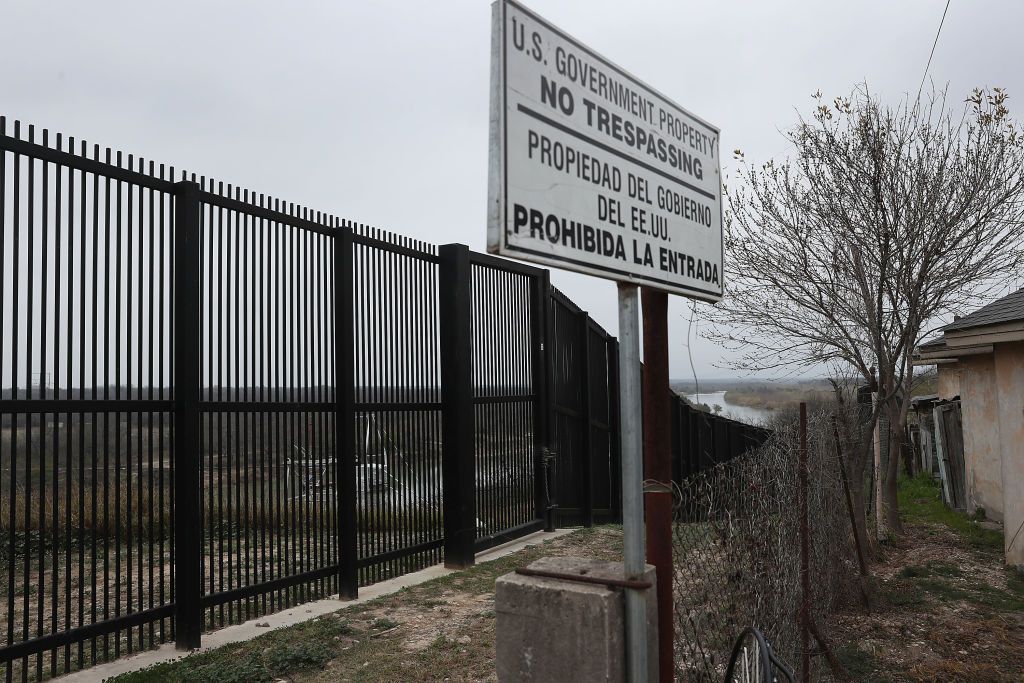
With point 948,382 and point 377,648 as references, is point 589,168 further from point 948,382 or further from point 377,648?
point 948,382

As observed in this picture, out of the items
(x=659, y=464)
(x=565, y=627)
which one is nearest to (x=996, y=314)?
(x=659, y=464)

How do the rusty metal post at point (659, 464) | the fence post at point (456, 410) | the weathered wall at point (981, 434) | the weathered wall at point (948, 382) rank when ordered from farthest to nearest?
1. the weathered wall at point (948, 382)
2. the weathered wall at point (981, 434)
3. the fence post at point (456, 410)
4. the rusty metal post at point (659, 464)

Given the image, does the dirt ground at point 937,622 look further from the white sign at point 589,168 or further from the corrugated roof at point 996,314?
the white sign at point 589,168

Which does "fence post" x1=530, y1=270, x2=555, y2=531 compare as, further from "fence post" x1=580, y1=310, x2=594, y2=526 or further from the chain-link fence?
the chain-link fence

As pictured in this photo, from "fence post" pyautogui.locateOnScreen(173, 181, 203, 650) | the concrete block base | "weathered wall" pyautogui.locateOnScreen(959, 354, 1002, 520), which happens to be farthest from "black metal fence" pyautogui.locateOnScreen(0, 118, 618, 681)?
"weathered wall" pyautogui.locateOnScreen(959, 354, 1002, 520)

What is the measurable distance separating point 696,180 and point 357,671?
156 inches

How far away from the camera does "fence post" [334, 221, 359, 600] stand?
6820 mm

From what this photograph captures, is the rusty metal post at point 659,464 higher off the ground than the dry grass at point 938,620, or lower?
higher

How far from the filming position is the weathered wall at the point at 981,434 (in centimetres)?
1176

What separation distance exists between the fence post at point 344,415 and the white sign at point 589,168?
491cm

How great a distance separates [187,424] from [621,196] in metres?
4.29

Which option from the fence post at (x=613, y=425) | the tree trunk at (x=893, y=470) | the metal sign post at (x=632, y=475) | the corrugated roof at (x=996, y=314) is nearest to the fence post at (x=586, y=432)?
the fence post at (x=613, y=425)

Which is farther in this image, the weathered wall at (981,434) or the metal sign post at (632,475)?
the weathered wall at (981,434)

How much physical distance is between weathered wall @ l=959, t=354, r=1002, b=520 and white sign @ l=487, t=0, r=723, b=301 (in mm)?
11427
